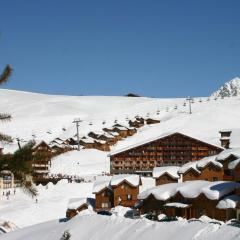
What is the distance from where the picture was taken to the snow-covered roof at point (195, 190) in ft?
114

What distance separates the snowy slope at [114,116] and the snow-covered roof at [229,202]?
48634 mm

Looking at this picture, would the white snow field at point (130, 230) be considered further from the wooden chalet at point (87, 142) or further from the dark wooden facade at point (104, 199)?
the wooden chalet at point (87, 142)

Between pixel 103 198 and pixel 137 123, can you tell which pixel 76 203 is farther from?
pixel 137 123

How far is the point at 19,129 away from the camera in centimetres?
13125

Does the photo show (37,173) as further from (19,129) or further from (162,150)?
(19,129)

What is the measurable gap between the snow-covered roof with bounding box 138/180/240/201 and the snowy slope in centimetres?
4196

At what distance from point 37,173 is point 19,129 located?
126092 mm

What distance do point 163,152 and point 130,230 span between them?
5713 cm

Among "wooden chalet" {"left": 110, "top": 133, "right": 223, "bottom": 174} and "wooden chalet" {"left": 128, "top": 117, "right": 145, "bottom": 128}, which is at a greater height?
"wooden chalet" {"left": 128, "top": 117, "right": 145, "bottom": 128}

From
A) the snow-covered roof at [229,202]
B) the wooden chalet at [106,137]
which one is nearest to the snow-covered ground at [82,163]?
the wooden chalet at [106,137]

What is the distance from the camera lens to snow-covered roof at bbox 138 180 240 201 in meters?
34.8

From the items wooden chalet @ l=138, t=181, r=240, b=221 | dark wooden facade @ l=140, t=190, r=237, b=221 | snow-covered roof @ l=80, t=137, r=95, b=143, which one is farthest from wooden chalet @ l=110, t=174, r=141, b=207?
snow-covered roof @ l=80, t=137, r=95, b=143

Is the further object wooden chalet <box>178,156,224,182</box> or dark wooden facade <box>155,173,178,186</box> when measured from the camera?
dark wooden facade <box>155,173,178,186</box>

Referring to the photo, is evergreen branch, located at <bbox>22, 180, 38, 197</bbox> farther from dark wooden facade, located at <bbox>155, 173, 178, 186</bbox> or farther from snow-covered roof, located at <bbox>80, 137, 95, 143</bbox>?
snow-covered roof, located at <bbox>80, 137, 95, 143</bbox>
